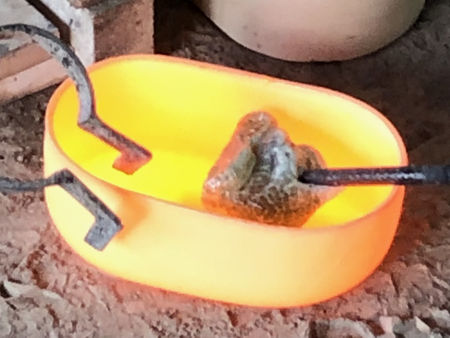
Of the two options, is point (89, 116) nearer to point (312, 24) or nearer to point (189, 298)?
point (189, 298)

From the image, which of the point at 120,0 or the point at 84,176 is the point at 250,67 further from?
the point at 84,176

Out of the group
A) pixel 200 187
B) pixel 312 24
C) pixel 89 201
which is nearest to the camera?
pixel 89 201

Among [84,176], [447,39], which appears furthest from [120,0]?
[447,39]

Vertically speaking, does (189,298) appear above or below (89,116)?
below

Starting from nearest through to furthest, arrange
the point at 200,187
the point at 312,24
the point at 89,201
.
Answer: the point at 89,201 → the point at 200,187 → the point at 312,24

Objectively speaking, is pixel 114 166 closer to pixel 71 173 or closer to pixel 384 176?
pixel 71 173

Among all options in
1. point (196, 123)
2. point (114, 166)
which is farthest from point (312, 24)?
point (114, 166)

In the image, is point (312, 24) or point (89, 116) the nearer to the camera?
point (89, 116)

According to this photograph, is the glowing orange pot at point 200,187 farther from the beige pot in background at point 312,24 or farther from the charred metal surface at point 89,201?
the beige pot in background at point 312,24
